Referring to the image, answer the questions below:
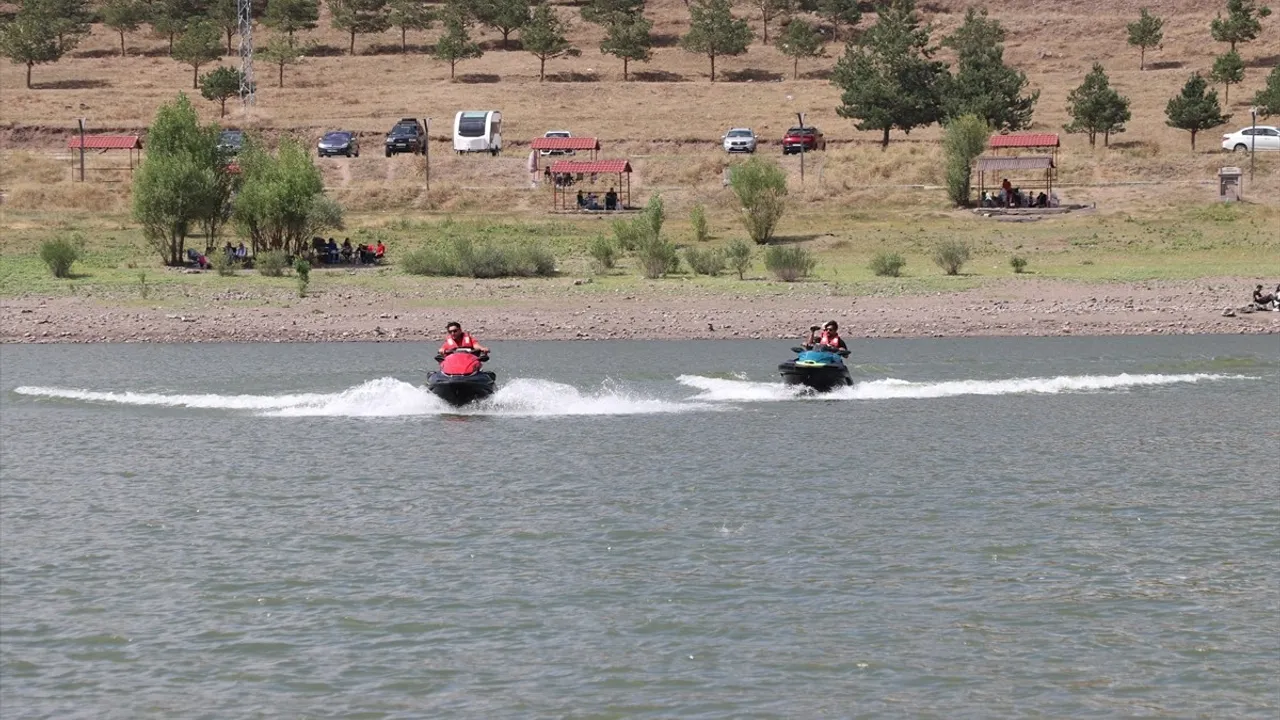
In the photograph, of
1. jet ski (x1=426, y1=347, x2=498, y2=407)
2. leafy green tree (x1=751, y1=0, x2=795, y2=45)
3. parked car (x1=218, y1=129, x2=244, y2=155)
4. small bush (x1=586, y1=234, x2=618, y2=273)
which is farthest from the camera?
leafy green tree (x1=751, y1=0, x2=795, y2=45)

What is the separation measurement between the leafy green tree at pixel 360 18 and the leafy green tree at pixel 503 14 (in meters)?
6.39

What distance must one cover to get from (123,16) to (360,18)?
16.0 meters

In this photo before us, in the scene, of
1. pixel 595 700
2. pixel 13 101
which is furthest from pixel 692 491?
pixel 13 101

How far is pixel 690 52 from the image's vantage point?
377ft

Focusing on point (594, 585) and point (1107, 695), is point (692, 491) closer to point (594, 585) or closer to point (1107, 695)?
point (594, 585)

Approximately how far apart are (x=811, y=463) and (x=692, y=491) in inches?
112

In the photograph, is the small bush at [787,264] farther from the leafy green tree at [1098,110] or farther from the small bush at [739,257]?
the leafy green tree at [1098,110]

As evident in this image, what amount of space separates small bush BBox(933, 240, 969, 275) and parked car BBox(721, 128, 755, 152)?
2941 cm

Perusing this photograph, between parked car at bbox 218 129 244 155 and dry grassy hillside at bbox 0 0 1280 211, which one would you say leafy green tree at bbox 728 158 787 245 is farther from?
parked car at bbox 218 129 244 155

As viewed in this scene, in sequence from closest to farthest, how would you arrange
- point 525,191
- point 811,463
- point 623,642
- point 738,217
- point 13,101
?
point 623,642, point 811,463, point 738,217, point 525,191, point 13,101

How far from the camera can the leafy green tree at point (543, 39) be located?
348ft

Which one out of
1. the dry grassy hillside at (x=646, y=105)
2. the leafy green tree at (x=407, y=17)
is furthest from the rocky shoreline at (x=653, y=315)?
the leafy green tree at (x=407, y=17)

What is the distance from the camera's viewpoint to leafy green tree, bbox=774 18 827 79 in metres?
108

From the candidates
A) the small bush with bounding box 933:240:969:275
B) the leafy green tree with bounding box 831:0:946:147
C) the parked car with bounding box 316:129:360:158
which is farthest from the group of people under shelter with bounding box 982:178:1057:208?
the parked car with bounding box 316:129:360:158
